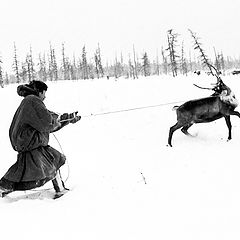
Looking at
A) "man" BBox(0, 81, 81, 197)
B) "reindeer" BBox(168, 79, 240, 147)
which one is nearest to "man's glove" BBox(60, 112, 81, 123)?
"man" BBox(0, 81, 81, 197)

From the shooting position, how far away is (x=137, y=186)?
18.8ft

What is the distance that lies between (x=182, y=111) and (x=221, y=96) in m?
1.10

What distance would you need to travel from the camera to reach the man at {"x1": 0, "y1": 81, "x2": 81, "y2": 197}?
17.1 feet

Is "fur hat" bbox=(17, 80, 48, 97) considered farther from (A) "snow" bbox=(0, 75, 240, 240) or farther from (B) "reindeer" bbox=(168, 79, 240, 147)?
(B) "reindeer" bbox=(168, 79, 240, 147)

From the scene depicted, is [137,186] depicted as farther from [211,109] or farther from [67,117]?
[211,109]

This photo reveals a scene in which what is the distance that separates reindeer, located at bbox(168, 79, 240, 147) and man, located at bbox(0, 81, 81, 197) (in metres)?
4.18

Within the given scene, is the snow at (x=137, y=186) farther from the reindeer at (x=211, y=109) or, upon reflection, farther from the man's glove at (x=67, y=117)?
the man's glove at (x=67, y=117)

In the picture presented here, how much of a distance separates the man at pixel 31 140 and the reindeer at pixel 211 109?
418 cm

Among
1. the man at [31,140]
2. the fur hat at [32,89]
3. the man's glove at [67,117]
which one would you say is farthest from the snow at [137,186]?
the fur hat at [32,89]

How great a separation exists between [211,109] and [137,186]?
4.01 metres

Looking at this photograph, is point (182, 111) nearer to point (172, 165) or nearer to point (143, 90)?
point (172, 165)

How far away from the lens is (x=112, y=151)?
28.5ft

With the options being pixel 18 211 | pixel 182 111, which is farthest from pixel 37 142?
pixel 182 111

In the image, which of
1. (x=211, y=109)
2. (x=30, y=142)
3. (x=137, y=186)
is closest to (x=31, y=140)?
(x=30, y=142)
